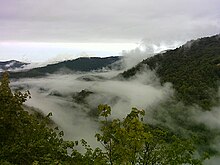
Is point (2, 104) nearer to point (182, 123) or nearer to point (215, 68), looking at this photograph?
point (182, 123)

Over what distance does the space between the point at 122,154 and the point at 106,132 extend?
986 mm

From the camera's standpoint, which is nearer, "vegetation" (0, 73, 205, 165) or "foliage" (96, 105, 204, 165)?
"foliage" (96, 105, 204, 165)

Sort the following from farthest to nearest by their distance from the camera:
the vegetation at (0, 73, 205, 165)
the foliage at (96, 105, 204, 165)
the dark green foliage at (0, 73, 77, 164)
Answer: the dark green foliage at (0, 73, 77, 164) → the vegetation at (0, 73, 205, 165) → the foliage at (96, 105, 204, 165)

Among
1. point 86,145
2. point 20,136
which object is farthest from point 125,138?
point 20,136

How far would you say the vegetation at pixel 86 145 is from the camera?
1395 centimetres

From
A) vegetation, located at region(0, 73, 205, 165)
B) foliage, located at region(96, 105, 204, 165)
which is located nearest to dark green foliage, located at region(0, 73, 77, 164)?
vegetation, located at region(0, 73, 205, 165)

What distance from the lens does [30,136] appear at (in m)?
16.2

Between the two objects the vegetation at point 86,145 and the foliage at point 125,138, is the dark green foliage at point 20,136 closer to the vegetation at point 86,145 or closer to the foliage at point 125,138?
the vegetation at point 86,145

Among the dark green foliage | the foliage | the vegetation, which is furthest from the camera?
the dark green foliage

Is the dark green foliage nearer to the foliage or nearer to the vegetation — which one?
the vegetation

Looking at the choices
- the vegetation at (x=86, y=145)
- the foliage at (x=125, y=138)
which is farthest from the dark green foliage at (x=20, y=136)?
the foliage at (x=125, y=138)

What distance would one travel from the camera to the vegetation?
13.9m

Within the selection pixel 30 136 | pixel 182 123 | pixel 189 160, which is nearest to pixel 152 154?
pixel 189 160

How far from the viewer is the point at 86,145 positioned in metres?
16.5
